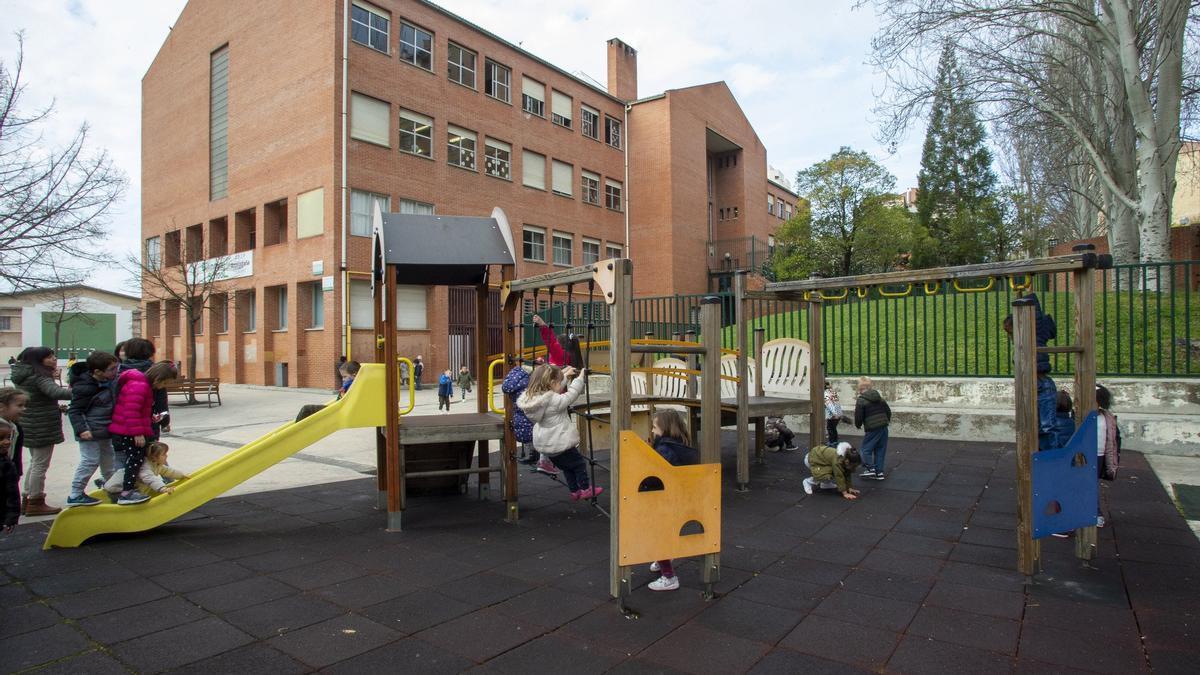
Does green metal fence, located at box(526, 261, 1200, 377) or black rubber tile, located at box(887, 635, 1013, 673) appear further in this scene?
green metal fence, located at box(526, 261, 1200, 377)

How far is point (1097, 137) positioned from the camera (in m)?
15.2

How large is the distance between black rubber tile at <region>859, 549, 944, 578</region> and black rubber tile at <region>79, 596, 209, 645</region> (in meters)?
4.20

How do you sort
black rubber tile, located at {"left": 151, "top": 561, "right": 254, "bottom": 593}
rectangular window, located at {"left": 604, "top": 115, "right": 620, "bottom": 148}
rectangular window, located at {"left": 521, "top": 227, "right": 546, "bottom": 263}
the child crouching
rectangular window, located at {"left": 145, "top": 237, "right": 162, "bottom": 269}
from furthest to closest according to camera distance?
rectangular window, located at {"left": 604, "top": 115, "right": 620, "bottom": 148} → rectangular window, located at {"left": 145, "top": 237, "right": 162, "bottom": 269} → rectangular window, located at {"left": 521, "top": 227, "right": 546, "bottom": 263} → the child crouching → black rubber tile, located at {"left": 151, "top": 561, "right": 254, "bottom": 593}

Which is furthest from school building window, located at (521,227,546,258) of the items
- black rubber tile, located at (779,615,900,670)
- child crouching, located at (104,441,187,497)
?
black rubber tile, located at (779,615,900,670)

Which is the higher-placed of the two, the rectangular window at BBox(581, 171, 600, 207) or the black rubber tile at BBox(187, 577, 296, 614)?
the rectangular window at BBox(581, 171, 600, 207)

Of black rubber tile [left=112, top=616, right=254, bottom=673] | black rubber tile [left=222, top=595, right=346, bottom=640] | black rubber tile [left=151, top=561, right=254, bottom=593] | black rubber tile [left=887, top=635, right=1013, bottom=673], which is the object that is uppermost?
black rubber tile [left=887, top=635, right=1013, bottom=673]

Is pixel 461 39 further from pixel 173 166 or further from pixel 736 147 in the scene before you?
pixel 736 147

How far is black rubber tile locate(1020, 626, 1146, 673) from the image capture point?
2.99 metres

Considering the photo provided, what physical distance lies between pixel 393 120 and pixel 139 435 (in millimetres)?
22916

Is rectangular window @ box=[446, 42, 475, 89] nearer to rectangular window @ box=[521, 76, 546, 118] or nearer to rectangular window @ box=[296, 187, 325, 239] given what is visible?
rectangular window @ box=[521, 76, 546, 118]

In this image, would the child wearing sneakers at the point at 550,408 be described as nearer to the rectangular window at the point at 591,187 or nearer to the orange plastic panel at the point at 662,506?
the orange plastic panel at the point at 662,506

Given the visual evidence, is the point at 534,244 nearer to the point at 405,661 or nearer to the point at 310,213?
the point at 310,213

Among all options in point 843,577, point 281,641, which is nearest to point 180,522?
point 281,641

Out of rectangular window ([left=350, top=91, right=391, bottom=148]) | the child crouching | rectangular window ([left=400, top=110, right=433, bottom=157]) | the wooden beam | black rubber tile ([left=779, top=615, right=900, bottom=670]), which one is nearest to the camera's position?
black rubber tile ([left=779, top=615, right=900, bottom=670])
